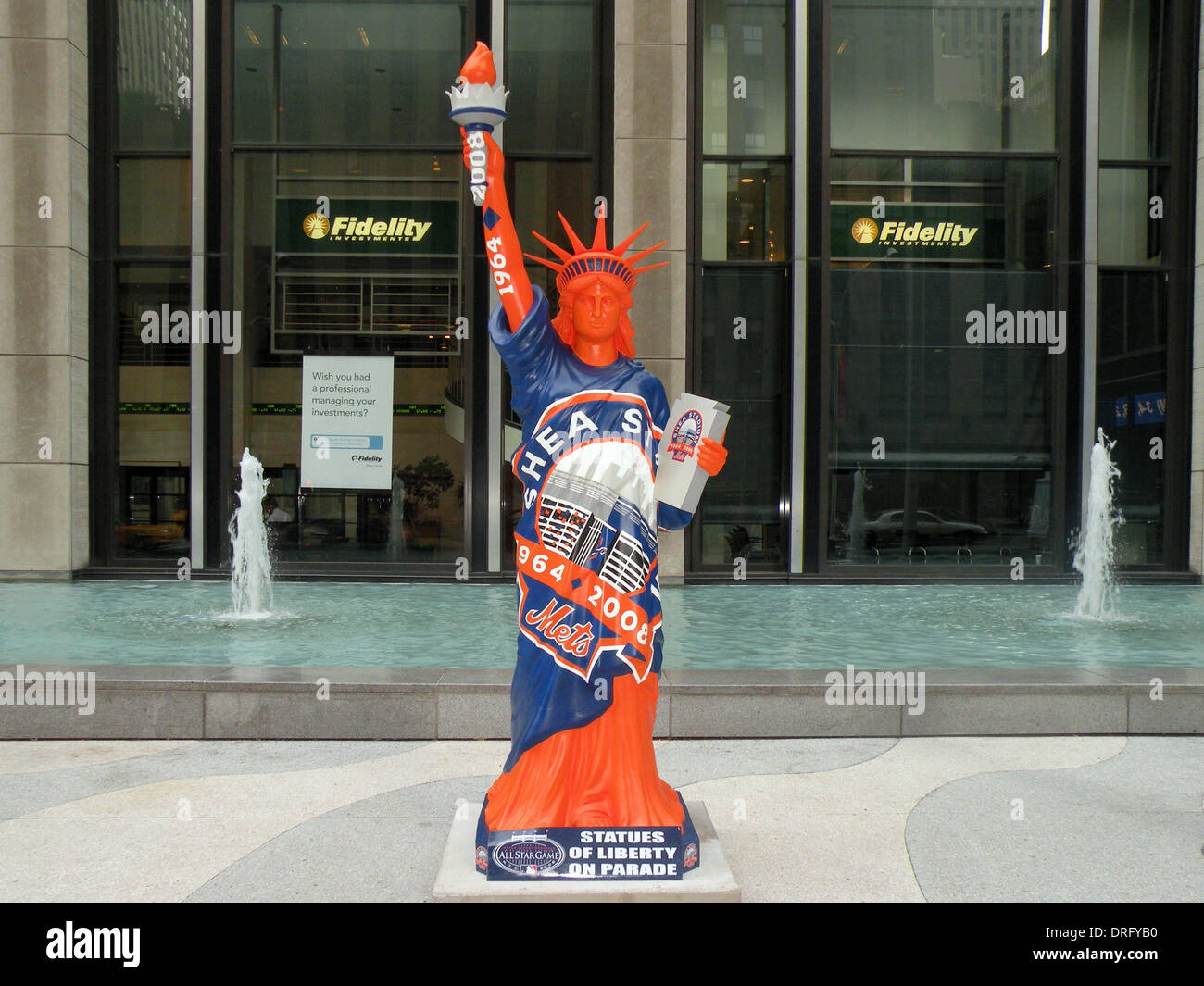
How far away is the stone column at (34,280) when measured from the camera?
467 inches

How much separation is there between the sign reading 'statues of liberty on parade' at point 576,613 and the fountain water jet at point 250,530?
8350mm

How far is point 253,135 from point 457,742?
1027 centimetres

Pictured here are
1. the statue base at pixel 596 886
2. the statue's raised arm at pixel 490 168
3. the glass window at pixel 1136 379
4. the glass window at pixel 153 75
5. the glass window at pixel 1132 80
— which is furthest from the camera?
the glass window at pixel 1132 80

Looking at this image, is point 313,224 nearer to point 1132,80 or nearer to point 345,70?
point 345,70

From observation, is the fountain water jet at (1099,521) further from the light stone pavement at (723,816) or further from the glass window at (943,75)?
the light stone pavement at (723,816)

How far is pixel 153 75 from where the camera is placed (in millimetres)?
12727

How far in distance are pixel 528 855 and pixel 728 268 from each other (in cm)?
1060

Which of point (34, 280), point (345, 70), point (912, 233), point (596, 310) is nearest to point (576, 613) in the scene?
point (596, 310)

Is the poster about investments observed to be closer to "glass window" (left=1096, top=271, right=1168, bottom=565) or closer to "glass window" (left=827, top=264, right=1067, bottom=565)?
"glass window" (left=827, top=264, right=1067, bottom=565)

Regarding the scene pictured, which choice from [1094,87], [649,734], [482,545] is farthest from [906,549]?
[649,734]

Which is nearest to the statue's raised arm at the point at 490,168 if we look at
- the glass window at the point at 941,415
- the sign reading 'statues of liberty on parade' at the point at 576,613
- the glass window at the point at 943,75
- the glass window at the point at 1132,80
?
the sign reading 'statues of liberty on parade' at the point at 576,613

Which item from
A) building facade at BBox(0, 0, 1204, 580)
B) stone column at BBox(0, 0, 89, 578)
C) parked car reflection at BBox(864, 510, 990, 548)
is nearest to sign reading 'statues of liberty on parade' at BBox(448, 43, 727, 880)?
building facade at BBox(0, 0, 1204, 580)

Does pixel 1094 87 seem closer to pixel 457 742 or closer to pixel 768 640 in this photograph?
pixel 768 640
